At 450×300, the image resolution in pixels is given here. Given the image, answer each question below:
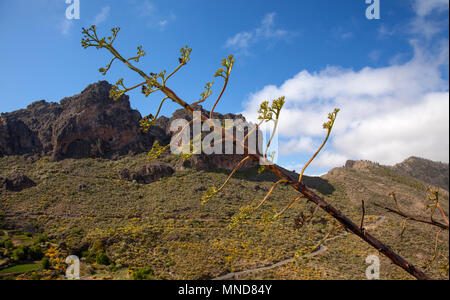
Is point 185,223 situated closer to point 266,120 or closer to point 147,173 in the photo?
point 147,173

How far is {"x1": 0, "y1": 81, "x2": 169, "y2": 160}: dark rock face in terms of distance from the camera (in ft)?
168

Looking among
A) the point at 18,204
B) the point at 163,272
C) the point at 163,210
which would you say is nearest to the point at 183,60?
the point at 163,272

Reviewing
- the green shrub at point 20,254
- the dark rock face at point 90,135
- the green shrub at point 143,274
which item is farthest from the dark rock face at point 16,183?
the green shrub at point 143,274

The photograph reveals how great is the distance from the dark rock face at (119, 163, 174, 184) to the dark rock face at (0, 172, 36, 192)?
42.8ft

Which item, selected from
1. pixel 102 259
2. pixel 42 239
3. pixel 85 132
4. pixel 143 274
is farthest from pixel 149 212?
pixel 85 132

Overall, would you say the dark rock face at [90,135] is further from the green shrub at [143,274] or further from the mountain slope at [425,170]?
the mountain slope at [425,170]

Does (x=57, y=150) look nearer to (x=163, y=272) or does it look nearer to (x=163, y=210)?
(x=163, y=210)

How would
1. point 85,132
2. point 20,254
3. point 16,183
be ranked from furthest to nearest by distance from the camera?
point 85,132 < point 16,183 < point 20,254

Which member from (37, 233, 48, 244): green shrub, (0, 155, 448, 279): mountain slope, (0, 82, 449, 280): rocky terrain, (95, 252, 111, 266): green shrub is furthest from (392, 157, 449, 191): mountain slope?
(37, 233, 48, 244): green shrub

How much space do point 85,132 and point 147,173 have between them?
19078 millimetres

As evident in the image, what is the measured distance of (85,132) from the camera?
5225 centimetres

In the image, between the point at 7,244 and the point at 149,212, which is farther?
the point at 149,212

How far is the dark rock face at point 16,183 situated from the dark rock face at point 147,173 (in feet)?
42.8

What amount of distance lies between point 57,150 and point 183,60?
58.1 m
